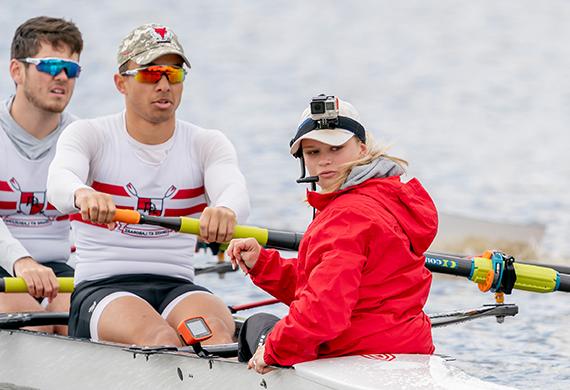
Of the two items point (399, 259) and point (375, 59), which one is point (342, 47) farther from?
point (399, 259)

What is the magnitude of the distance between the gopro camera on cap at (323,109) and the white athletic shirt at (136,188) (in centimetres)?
128

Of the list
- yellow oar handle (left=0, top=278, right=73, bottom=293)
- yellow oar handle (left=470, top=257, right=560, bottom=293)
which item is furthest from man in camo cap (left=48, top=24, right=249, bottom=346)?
yellow oar handle (left=470, top=257, right=560, bottom=293)

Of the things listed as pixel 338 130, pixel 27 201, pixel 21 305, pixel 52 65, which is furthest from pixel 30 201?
pixel 338 130

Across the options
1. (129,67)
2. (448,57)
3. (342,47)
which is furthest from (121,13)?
(129,67)

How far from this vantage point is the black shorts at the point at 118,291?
6.14 metres

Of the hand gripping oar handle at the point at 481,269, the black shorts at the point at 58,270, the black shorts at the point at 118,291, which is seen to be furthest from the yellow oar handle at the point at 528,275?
the black shorts at the point at 58,270

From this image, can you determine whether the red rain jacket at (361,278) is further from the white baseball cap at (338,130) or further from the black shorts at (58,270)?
the black shorts at (58,270)

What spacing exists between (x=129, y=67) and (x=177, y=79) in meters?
0.24

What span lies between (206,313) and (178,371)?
0.62 metres

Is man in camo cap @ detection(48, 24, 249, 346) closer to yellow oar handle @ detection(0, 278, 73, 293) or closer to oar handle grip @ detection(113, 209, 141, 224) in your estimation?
oar handle grip @ detection(113, 209, 141, 224)

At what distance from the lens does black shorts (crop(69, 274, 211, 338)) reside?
6.14m

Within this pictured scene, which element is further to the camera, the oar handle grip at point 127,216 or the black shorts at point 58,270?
the black shorts at point 58,270

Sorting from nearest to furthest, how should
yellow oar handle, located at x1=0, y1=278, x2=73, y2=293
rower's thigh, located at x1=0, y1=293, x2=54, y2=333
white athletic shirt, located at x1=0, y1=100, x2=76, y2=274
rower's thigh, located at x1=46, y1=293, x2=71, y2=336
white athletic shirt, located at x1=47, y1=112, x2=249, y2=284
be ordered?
white athletic shirt, located at x1=47, y1=112, x2=249, y2=284 → yellow oar handle, located at x1=0, y1=278, x2=73, y2=293 → rower's thigh, located at x1=0, y1=293, x2=54, y2=333 → rower's thigh, located at x1=46, y1=293, x2=71, y2=336 → white athletic shirt, located at x1=0, y1=100, x2=76, y2=274

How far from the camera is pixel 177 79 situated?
248 inches
